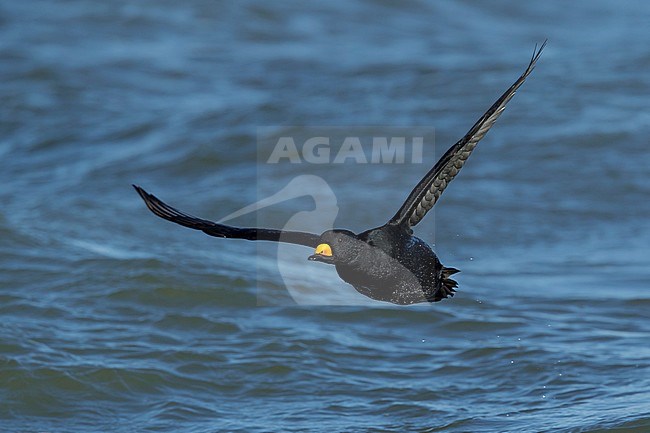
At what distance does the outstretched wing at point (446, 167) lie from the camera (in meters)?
4.76

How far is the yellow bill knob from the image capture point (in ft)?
14.9

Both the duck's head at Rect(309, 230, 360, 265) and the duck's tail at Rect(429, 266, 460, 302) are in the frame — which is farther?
the duck's tail at Rect(429, 266, 460, 302)

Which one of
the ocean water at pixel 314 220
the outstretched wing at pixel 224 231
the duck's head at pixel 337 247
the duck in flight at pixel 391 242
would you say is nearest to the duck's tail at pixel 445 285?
the duck in flight at pixel 391 242

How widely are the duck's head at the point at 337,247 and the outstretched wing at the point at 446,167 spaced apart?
355 mm

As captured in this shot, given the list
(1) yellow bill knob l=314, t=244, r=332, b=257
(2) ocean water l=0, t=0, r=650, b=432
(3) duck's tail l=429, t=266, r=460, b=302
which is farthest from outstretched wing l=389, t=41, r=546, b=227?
(2) ocean water l=0, t=0, r=650, b=432

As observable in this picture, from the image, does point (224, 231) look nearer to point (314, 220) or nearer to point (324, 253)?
point (324, 253)

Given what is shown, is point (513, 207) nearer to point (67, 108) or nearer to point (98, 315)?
point (98, 315)

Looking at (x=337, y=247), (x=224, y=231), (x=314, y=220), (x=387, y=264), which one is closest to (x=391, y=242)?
(x=387, y=264)

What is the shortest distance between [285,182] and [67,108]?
3194mm

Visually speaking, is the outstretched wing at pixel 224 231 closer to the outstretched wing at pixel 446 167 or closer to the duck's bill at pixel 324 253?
the duck's bill at pixel 324 253

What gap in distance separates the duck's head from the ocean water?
1.94 m

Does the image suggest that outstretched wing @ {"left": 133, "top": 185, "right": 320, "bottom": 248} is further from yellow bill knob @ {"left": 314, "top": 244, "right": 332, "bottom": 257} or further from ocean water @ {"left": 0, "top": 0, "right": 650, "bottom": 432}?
ocean water @ {"left": 0, "top": 0, "right": 650, "bottom": 432}

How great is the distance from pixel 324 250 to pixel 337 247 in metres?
0.06

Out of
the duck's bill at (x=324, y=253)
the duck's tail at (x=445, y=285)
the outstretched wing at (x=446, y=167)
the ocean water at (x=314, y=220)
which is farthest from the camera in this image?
the ocean water at (x=314, y=220)
